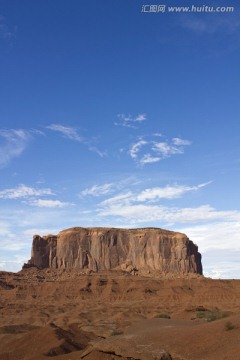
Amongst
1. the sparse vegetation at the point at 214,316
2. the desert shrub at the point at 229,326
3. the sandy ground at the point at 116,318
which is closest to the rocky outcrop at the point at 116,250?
the sandy ground at the point at 116,318

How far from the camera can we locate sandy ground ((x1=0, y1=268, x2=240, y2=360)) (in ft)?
42.5

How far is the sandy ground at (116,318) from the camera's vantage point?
12945 mm

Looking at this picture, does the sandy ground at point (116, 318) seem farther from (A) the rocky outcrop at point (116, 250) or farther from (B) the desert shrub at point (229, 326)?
(A) the rocky outcrop at point (116, 250)

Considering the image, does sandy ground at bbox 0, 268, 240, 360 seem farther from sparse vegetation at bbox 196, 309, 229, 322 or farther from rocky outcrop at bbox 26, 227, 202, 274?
rocky outcrop at bbox 26, 227, 202, 274

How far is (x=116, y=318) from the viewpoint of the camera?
1668 inches

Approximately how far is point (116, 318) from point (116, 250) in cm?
7472

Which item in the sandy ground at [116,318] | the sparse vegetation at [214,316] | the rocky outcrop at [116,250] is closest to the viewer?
the sandy ground at [116,318]

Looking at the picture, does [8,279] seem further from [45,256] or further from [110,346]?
[110,346]

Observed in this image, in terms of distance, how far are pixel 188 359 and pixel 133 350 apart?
80.7 inches

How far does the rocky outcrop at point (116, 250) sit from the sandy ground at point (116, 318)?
484 inches

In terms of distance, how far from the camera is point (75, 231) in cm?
11794

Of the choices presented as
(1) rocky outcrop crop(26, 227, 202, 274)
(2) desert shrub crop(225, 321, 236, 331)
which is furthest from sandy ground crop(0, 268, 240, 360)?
(1) rocky outcrop crop(26, 227, 202, 274)

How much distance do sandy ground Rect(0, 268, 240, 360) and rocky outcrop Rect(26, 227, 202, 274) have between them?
1230 cm

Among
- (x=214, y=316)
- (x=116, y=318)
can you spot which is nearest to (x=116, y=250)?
(x=116, y=318)
